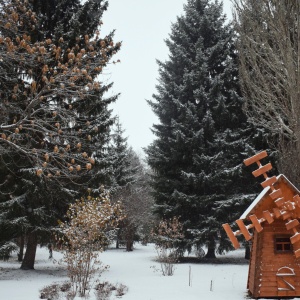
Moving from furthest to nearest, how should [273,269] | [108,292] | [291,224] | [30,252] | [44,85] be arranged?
[30,252] → [273,269] → [108,292] → [291,224] → [44,85]

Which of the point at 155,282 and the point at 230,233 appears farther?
the point at 155,282

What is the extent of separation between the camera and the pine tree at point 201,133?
18562 millimetres

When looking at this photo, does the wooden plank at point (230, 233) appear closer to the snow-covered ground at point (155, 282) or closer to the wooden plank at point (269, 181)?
the wooden plank at point (269, 181)

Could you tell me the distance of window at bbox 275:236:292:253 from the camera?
9977 mm

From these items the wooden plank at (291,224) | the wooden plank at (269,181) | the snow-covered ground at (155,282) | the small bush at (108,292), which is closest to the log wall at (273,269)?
the snow-covered ground at (155,282)

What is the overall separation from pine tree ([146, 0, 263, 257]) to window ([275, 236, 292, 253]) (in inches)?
298

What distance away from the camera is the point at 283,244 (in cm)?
1005

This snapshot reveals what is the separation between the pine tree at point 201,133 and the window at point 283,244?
7573 mm

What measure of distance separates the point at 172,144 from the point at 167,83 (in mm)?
4386

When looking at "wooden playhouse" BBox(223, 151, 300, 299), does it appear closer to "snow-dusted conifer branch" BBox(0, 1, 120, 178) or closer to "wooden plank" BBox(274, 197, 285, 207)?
"wooden plank" BBox(274, 197, 285, 207)

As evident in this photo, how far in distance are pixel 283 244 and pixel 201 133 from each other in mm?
9647

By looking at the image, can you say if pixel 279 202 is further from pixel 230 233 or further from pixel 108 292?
pixel 108 292

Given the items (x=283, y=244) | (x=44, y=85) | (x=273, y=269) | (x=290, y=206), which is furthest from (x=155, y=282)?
(x=44, y=85)

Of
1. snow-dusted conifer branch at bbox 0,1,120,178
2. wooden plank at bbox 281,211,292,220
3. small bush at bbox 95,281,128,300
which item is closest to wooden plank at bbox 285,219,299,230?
wooden plank at bbox 281,211,292,220
